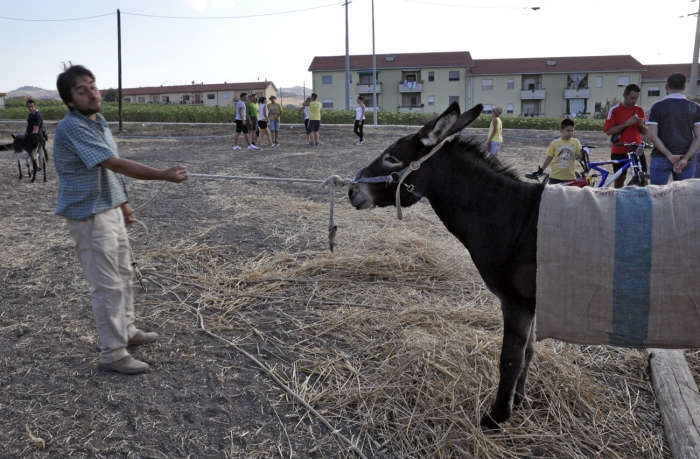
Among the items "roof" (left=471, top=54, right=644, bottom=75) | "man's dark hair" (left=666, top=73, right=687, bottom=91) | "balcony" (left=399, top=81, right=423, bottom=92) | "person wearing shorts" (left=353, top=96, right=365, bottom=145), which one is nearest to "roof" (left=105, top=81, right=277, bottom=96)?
"balcony" (left=399, top=81, right=423, bottom=92)

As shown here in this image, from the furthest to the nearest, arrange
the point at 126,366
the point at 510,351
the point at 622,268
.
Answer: the point at 126,366
the point at 510,351
the point at 622,268

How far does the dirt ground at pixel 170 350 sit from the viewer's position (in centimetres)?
295

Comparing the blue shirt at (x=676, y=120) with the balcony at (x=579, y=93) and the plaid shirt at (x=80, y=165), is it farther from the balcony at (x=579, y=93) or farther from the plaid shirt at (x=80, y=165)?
the balcony at (x=579, y=93)

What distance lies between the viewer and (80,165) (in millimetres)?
3334

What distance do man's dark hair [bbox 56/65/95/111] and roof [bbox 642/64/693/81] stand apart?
2566 inches

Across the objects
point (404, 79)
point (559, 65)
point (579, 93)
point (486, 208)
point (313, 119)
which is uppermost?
point (559, 65)

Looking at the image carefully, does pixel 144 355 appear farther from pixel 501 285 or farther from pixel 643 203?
pixel 643 203

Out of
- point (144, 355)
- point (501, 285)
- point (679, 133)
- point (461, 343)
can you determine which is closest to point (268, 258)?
point (144, 355)

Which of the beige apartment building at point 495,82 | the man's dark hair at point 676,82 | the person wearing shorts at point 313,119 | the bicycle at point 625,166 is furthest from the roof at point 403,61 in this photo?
the man's dark hair at point 676,82

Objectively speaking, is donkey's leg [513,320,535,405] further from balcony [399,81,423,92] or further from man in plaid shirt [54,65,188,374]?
balcony [399,81,423,92]

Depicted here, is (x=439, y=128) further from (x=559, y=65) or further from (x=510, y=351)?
(x=559, y=65)

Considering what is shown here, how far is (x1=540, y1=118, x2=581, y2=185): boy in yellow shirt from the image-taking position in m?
7.65

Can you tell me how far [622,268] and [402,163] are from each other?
1349 mm

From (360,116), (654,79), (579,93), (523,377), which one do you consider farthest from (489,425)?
(654,79)
